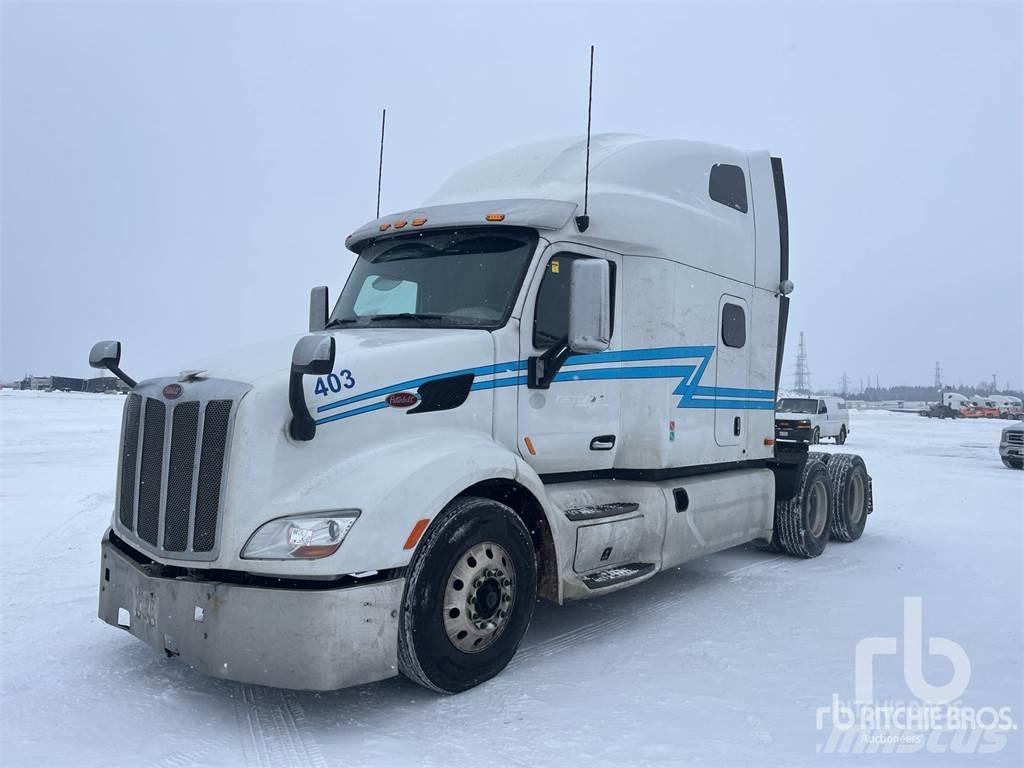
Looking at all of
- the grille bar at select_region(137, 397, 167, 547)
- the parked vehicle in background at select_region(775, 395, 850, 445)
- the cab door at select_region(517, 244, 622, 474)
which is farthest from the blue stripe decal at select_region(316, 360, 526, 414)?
the parked vehicle in background at select_region(775, 395, 850, 445)

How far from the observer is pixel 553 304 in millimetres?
5688

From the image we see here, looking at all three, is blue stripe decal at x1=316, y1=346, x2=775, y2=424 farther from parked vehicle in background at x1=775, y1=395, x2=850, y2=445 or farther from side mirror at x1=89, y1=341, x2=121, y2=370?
parked vehicle in background at x1=775, y1=395, x2=850, y2=445

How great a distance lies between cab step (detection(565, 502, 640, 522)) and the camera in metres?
5.73

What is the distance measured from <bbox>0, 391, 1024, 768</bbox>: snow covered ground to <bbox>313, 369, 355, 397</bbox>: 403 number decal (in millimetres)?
1803

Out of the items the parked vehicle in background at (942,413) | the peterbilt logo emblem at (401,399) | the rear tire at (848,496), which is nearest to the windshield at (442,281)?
the peterbilt logo emblem at (401,399)

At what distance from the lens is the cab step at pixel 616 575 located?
18.6 ft

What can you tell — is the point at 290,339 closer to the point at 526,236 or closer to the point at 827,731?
the point at 526,236

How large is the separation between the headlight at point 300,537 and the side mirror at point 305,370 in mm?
458

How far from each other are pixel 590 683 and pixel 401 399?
2.09 m

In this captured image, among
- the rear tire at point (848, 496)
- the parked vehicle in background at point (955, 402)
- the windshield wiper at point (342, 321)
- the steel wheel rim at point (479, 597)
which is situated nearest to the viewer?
the steel wheel rim at point (479, 597)

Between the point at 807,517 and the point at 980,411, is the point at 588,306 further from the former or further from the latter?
the point at 980,411

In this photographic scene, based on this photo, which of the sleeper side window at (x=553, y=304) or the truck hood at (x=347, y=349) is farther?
the sleeper side window at (x=553, y=304)

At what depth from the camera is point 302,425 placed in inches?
169

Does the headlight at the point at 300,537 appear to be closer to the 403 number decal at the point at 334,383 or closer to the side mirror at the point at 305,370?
the side mirror at the point at 305,370
